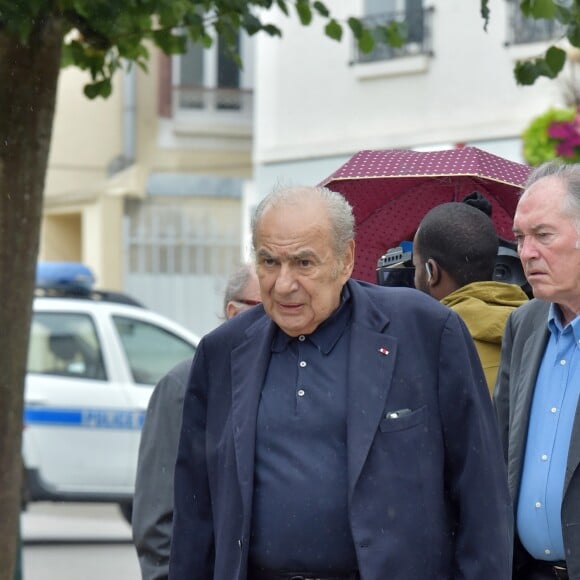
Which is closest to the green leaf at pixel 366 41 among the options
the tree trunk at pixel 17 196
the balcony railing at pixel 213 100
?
the tree trunk at pixel 17 196

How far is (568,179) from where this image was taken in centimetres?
433

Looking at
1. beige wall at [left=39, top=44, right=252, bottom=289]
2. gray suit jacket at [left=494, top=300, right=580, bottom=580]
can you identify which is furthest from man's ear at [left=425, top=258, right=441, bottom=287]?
beige wall at [left=39, top=44, right=252, bottom=289]

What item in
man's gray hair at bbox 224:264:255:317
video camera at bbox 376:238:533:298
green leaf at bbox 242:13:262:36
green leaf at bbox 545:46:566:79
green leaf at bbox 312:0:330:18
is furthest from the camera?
green leaf at bbox 312:0:330:18

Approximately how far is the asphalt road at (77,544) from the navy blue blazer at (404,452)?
23.8ft

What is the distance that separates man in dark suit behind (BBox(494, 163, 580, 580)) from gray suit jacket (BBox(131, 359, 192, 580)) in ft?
3.82

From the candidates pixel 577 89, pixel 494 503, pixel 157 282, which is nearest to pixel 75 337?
pixel 577 89

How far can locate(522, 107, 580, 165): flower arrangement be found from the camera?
11367mm

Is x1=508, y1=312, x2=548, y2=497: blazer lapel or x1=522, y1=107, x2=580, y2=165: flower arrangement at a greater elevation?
x1=522, y1=107, x2=580, y2=165: flower arrangement

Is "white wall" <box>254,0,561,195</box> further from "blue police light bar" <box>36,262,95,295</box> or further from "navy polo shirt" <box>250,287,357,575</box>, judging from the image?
"navy polo shirt" <box>250,287,357,575</box>

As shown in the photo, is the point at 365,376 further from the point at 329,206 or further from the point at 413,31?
the point at 413,31


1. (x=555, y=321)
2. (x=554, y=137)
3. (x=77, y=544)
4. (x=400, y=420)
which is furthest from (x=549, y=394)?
(x=77, y=544)

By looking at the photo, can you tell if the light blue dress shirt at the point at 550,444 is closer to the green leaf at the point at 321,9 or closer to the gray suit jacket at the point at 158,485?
the gray suit jacket at the point at 158,485

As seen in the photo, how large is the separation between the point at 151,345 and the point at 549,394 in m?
8.65

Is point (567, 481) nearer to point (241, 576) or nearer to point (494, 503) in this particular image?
point (494, 503)
